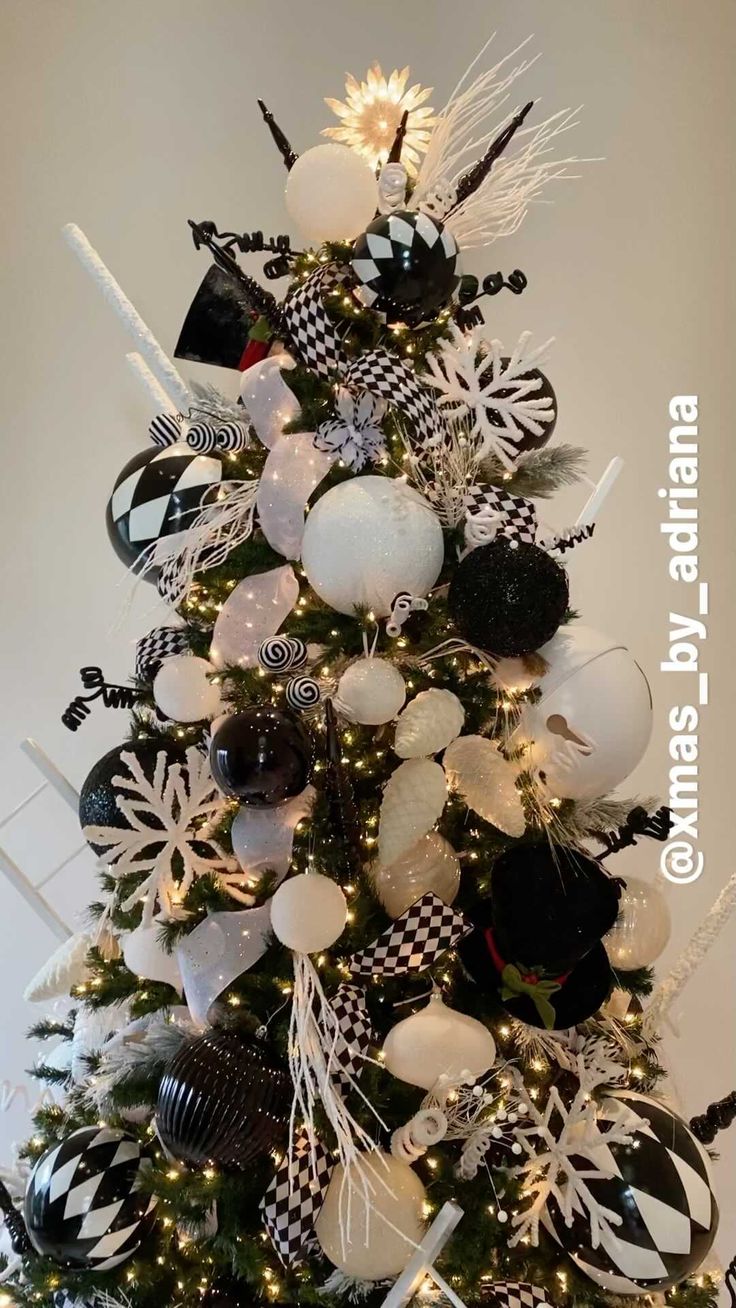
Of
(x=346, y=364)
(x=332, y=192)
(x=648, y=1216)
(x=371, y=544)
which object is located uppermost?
(x=332, y=192)

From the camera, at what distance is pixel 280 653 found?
2.63 ft

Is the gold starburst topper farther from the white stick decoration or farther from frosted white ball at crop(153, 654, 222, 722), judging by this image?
the white stick decoration

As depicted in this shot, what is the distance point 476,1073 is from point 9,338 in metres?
1.40

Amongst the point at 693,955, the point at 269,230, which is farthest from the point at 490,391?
the point at 269,230

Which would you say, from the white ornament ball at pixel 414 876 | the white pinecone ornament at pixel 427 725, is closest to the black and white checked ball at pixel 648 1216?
the white ornament ball at pixel 414 876

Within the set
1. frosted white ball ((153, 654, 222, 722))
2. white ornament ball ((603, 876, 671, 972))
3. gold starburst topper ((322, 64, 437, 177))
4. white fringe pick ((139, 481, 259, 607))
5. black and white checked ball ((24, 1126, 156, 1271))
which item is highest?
gold starburst topper ((322, 64, 437, 177))

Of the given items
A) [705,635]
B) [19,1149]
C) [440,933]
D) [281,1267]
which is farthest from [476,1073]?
[705,635]

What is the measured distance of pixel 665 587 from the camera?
55.4 inches

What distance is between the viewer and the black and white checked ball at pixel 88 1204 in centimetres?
75

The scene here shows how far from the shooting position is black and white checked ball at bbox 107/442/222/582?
913mm

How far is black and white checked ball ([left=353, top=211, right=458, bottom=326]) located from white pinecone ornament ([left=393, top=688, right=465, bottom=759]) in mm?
397

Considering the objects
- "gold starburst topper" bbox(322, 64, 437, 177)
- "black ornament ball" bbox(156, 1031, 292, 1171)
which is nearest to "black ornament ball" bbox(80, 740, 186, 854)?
"black ornament ball" bbox(156, 1031, 292, 1171)

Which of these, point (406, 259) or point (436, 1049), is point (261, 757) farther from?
point (406, 259)

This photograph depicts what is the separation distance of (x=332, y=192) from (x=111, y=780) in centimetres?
64
